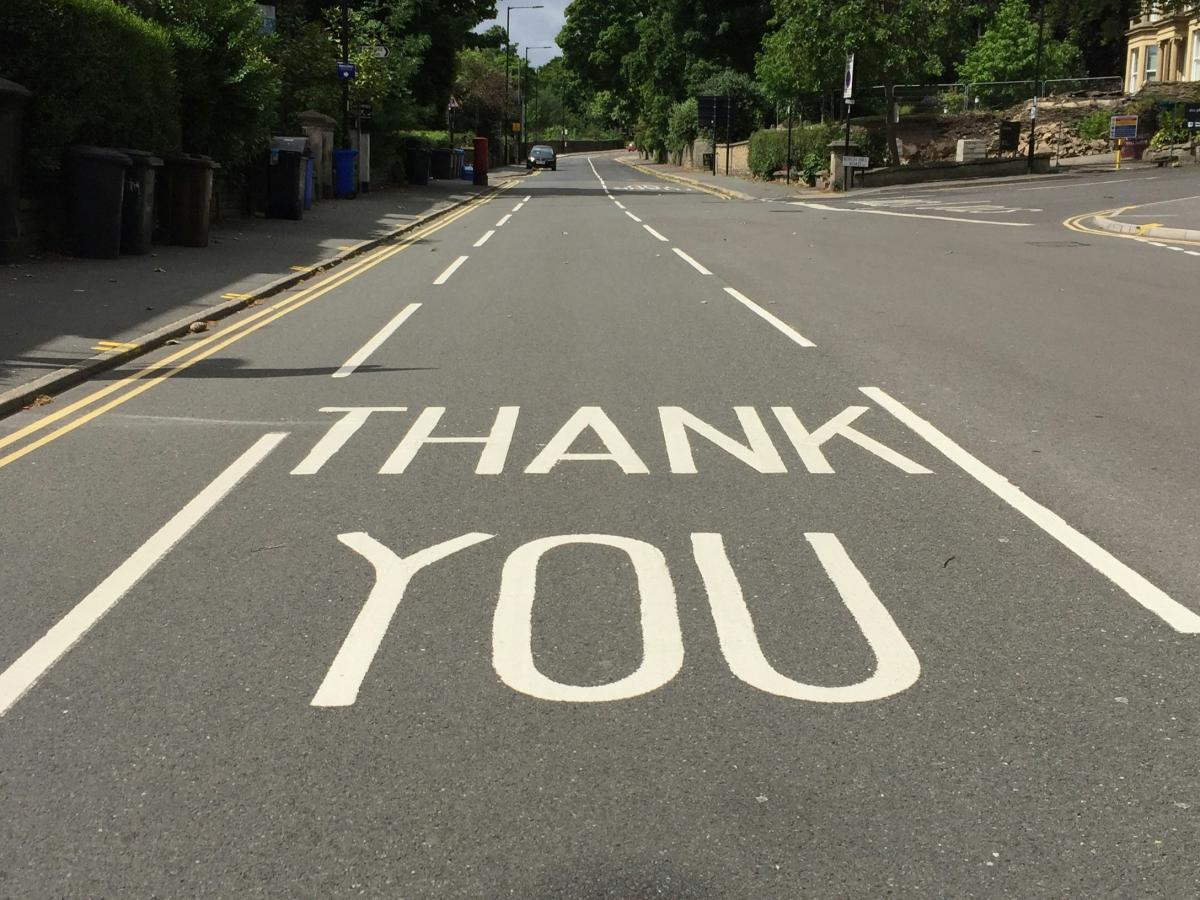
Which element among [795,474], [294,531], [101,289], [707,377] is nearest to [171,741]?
[294,531]

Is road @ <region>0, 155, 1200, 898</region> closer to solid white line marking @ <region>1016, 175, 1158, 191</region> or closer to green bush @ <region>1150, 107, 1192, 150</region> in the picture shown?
solid white line marking @ <region>1016, 175, 1158, 191</region>

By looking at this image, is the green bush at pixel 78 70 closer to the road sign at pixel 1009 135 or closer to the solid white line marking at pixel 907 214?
the solid white line marking at pixel 907 214

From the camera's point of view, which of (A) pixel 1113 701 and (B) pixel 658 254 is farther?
(B) pixel 658 254

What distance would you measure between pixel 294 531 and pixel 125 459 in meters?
1.88

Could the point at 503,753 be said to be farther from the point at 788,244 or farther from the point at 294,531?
the point at 788,244

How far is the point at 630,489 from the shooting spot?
6309mm

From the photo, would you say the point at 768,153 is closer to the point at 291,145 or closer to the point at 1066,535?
the point at 291,145

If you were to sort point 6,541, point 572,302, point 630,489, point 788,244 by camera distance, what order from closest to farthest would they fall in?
point 6,541 < point 630,489 < point 572,302 < point 788,244

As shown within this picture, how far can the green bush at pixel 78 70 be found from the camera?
16359 millimetres

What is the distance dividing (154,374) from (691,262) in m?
10.2

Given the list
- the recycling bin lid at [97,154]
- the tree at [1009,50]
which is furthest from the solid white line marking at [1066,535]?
the tree at [1009,50]

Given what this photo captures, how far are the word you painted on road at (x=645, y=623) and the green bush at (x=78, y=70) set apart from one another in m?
13.1

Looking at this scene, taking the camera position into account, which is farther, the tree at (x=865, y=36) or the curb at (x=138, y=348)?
the tree at (x=865, y=36)

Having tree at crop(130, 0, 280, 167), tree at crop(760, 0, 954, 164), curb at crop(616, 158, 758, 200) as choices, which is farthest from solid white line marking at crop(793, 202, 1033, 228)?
tree at crop(130, 0, 280, 167)
